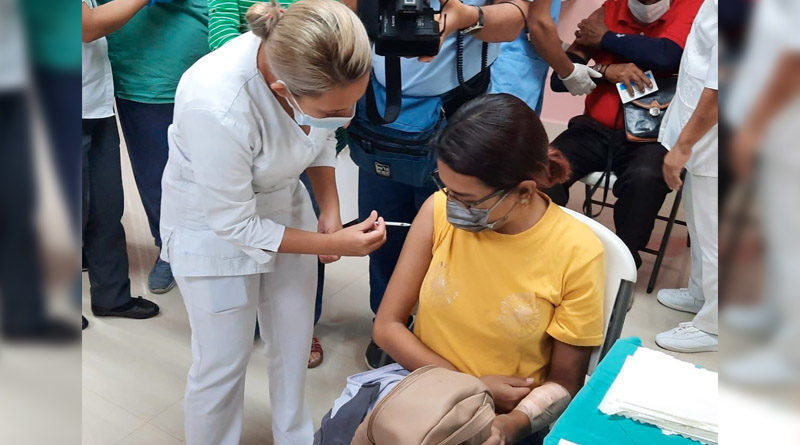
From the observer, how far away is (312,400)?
6.76 ft

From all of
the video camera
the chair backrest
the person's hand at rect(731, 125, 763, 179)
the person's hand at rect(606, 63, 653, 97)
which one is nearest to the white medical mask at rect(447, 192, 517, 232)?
the chair backrest

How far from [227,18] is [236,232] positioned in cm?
60

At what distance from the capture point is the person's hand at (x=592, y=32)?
272 centimetres

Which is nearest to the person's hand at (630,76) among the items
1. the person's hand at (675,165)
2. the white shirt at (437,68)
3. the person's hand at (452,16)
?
the person's hand at (675,165)

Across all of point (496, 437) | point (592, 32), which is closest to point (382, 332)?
point (496, 437)

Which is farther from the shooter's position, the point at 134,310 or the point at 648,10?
the point at 648,10

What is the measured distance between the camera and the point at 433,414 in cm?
94

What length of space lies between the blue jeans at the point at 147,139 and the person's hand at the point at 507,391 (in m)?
1.53

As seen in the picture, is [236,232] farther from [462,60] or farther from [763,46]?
[763,46]

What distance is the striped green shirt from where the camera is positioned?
5.25ft

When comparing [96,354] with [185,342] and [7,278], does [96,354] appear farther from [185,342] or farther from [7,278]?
[7,278]

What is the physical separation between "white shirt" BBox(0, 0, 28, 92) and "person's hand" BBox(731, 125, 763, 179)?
227 millimetres

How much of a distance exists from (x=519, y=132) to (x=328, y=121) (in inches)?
13.8

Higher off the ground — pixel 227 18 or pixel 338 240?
pixel 227 18
